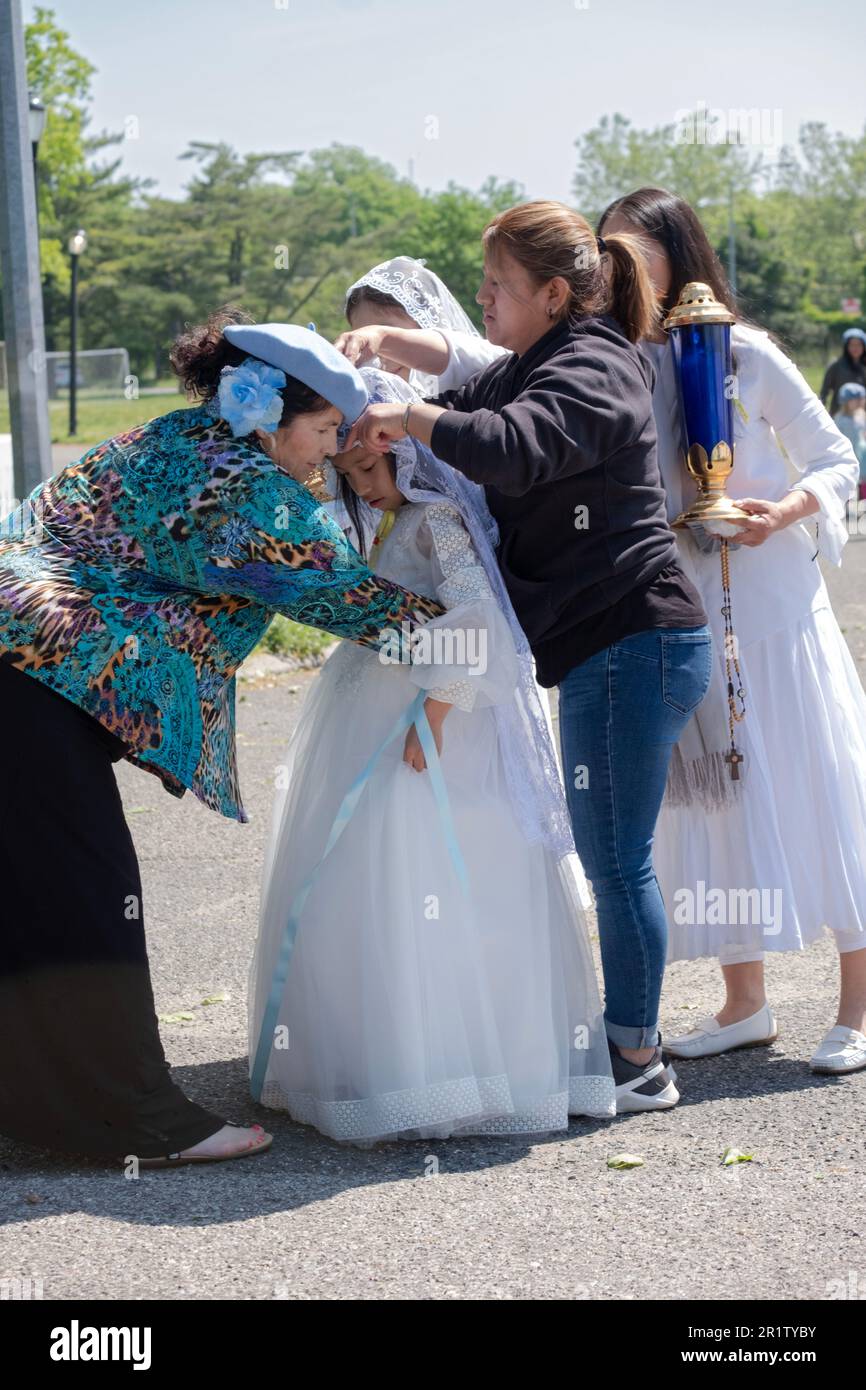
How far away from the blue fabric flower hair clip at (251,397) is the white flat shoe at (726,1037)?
6.68ft

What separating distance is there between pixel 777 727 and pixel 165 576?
5.49 ft

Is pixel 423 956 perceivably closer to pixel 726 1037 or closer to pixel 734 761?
pixel 734 761

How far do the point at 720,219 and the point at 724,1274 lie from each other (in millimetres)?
64521

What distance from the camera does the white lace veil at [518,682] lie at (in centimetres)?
357

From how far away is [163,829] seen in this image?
677 cm

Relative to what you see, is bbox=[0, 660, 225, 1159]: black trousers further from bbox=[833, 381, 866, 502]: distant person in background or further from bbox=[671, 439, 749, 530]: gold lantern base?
bbox=[833, 381, 866, 502]: distant person in background

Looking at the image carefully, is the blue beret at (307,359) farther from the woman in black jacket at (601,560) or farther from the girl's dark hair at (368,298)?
the girl's dark hair at (368,298)

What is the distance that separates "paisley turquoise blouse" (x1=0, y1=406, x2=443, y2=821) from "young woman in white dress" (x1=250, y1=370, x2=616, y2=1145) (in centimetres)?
27

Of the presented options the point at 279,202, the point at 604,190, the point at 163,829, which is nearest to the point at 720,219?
the point at 604,190

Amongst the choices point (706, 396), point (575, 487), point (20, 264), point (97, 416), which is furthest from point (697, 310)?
point (97, 416)

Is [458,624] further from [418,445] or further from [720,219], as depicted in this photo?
[720,219]

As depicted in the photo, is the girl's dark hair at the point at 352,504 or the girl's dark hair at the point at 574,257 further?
the girl's dark hair at the point at 352,504

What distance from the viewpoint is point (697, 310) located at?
3730 millimetres

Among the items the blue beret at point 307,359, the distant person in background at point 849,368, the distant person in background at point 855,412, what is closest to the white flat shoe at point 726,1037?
the blue beret at point 307,359
